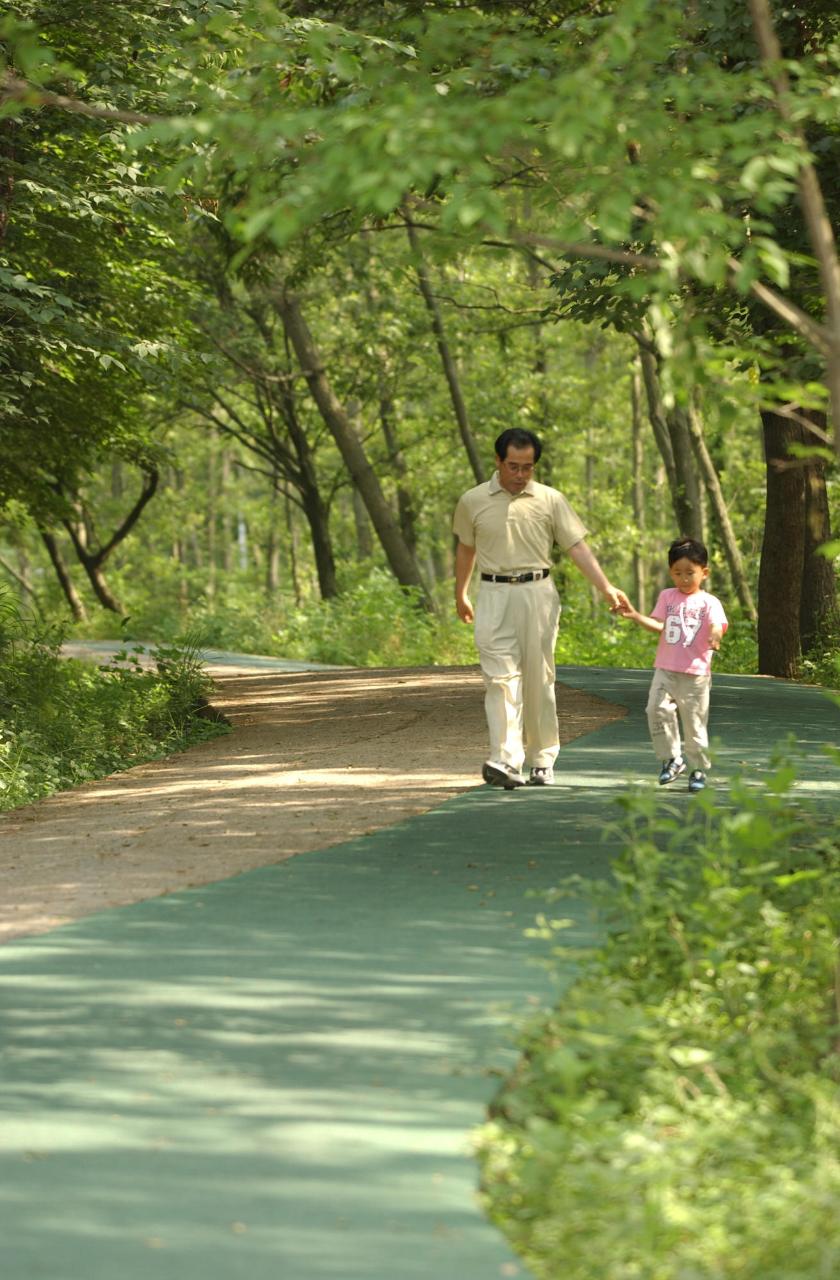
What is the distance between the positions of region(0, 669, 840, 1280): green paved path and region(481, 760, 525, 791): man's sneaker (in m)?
1.63

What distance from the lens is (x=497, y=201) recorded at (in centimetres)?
496

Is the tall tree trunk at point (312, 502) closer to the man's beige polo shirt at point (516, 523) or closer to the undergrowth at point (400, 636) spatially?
the undergrowth at point (400, 636)

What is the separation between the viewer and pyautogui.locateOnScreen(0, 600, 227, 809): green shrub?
1293 centimetres

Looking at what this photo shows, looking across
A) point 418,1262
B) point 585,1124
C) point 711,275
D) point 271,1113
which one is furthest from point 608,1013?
point 711,275

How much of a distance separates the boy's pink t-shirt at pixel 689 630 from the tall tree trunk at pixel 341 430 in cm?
1947

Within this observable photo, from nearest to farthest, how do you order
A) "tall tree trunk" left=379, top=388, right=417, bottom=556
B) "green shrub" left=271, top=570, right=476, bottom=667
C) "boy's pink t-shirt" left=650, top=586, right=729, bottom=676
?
"boy's pink t-shirt" left=650, top=586, right=729, bottom=676 → "green shrub" left=271, top=570, right=476, bottom=667 → "tall tree trunk" left=379, top=388, right=417, bottom=556

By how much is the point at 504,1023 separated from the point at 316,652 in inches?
948

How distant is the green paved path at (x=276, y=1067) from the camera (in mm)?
3848

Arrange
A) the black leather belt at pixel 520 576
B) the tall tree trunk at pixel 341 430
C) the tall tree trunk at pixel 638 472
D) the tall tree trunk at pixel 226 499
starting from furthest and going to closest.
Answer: the tall tree trunk at pixel 226 499 → the tall tree trunk at pixel 638 472 → the tall tree trunk at pixel 341 430 → the black leather belt at pixel 520 576

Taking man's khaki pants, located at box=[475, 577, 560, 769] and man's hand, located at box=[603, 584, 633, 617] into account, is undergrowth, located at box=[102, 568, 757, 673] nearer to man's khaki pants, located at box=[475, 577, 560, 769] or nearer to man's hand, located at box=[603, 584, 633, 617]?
man's khaki pants, located at box=[475, 577, 560, 769]


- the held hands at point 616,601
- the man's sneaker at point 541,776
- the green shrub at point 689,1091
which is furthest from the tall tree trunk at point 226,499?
the green shrub at point 689,1091

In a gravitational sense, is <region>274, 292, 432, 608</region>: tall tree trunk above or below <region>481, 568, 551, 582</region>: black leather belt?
above

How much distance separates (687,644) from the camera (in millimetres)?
9766

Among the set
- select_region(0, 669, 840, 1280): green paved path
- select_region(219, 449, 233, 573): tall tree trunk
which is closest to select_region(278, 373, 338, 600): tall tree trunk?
select_region(0, 669, 840, 1280): green paved path
